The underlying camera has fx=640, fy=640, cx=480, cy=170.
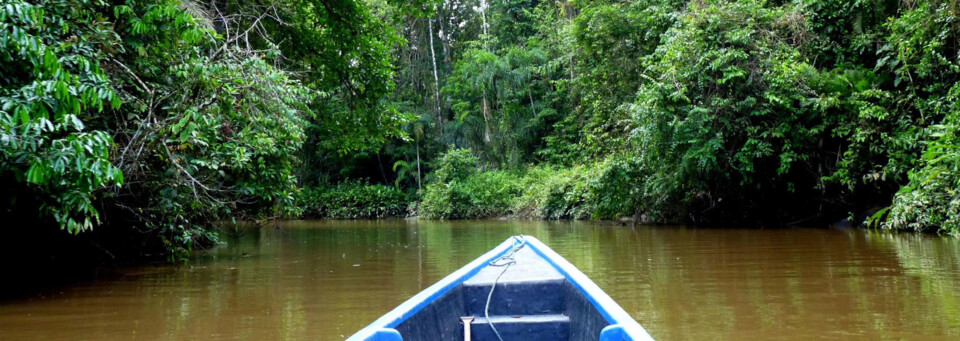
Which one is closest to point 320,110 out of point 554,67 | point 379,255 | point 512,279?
point 379,255

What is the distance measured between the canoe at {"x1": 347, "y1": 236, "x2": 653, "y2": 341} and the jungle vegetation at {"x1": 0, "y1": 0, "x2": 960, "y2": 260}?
2.68 metres

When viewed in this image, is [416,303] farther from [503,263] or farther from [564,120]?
[564,120]

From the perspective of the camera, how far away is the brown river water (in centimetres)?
401

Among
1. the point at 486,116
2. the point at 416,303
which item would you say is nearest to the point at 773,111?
the point at 416,303

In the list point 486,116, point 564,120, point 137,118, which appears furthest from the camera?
point 486,116

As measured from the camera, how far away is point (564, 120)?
24312mm

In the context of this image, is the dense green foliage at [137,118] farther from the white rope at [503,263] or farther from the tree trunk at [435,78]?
the tree trunk at [435,78]

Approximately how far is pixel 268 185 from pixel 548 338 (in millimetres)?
5204

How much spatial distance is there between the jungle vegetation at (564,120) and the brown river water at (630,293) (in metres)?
0.79

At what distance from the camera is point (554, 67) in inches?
972

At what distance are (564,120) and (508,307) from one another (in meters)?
21.0

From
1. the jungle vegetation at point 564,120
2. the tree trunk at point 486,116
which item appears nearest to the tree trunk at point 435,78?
the tree trunk at point 486,116

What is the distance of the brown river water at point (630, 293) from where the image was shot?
158 inches

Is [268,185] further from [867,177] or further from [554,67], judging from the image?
[554,67]
